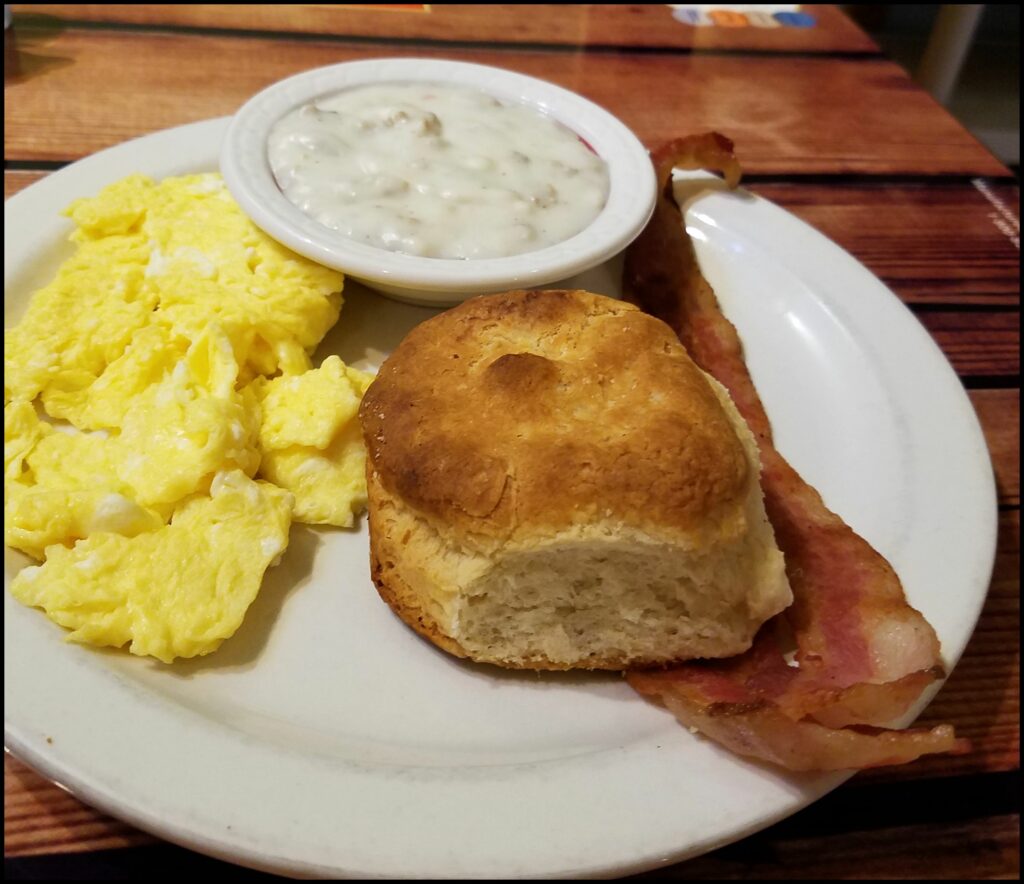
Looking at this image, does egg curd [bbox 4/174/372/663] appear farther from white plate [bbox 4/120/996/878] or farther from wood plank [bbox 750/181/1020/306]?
wood plank [bbox 750/181/1020/306]

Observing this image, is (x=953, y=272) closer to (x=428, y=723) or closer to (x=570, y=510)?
(x=570, y=510)

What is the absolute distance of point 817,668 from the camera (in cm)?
141

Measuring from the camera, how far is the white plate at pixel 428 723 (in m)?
1.17

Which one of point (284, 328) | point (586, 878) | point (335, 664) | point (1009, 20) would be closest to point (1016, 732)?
point (586, 878)

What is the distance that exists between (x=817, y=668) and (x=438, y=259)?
1131mm

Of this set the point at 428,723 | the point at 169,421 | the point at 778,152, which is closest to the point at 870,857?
the point at 428,723

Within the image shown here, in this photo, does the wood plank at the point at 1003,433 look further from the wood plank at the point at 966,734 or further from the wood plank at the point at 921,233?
the wood plank at the point at 921,233

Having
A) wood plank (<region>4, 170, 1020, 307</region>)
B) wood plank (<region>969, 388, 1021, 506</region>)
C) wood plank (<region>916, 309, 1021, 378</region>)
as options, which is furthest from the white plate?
wood plank (<region>4, 170, 1020, 307</region>)

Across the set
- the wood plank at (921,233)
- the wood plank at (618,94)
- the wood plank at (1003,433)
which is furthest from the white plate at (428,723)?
the wood plank at (618,94)

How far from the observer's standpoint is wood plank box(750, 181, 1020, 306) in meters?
2.65

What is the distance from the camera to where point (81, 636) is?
137 cm

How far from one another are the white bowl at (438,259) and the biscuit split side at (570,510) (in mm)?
379

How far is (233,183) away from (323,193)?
20 centimetres

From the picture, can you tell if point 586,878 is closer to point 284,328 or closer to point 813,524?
point 813,524
